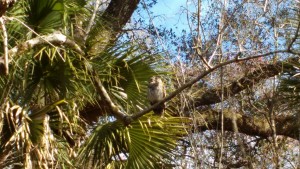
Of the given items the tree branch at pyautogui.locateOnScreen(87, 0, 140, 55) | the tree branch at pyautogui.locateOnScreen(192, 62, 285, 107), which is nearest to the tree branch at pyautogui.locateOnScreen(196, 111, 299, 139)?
the tree branch at pyautogui.locateOnScreen(192, 62, 285, 107)

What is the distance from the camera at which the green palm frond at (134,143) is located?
14.1 ft

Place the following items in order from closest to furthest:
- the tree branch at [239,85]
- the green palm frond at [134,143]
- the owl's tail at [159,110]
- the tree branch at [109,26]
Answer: the owl's tail at [159,110], the green palm frond at [134,143], the tree branch at [109,26], the tree branch at [239,85]

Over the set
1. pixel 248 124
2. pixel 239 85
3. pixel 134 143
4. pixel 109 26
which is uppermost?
pixel 109 26

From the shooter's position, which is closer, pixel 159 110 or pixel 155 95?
pixel 155 95

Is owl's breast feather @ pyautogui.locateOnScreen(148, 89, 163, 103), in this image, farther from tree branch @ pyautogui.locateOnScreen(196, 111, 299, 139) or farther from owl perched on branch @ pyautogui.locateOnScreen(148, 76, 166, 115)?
tree branch @ pyautogui.locateOnScreen(196, 111, 299, 139)

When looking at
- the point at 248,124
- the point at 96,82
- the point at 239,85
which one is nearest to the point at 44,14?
the point at 96,82

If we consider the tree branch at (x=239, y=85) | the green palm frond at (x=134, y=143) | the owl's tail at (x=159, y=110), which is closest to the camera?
the owl's tail at (x=159, y=110)

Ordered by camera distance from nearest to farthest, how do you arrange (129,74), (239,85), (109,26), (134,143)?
(134,143)
(129,74)
(109,26)
(239,85)

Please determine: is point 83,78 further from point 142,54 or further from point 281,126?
point 281,126

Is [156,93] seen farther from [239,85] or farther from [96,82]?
[239,85]

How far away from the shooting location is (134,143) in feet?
14.3

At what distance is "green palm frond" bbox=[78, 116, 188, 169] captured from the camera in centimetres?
430

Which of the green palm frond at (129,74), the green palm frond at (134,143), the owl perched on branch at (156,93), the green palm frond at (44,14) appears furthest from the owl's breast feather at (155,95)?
the green palm frond at (44,14)

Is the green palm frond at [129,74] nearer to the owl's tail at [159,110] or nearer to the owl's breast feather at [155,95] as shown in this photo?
the owl's tail at [159,110]
